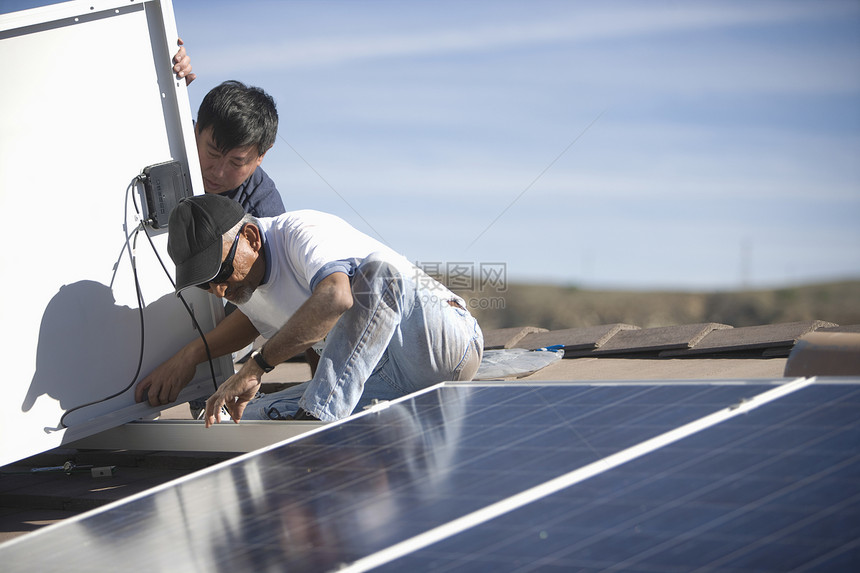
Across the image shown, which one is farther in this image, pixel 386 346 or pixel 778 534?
pixel 386 346

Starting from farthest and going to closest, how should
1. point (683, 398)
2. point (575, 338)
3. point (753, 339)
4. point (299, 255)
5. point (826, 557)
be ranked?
point (575, 338), point (753, 339), point (299, 255), point (683, 398), point (826, 557)

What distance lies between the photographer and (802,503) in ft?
4.57

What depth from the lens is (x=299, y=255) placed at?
3365 mm

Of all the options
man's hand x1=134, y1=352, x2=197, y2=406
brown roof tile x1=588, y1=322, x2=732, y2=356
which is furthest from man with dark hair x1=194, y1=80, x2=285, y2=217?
brown roof tile x1=588, y1=322, x2=732, y2=356

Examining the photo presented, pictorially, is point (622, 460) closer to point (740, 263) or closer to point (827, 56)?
point (740, 263)

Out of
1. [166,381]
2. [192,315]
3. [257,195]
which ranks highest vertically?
[257,195]

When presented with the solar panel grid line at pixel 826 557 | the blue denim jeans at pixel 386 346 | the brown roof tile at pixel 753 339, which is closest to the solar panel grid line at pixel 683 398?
the solar panel grid line at pixel 826 557

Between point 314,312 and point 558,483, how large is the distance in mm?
1614

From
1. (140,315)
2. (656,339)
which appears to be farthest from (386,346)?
(656,339)

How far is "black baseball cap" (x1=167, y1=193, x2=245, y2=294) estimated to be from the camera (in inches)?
128

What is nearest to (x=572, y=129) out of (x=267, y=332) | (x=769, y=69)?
(x=769, y=69)

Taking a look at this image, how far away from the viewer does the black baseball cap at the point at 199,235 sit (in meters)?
3.25

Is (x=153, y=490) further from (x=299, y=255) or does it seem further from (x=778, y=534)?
(x=778, y=534)

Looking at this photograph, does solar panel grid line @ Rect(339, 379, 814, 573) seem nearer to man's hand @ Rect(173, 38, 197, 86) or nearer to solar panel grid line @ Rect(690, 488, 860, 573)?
solar panel grid line @ Rect(690, 488, 860, 573)
